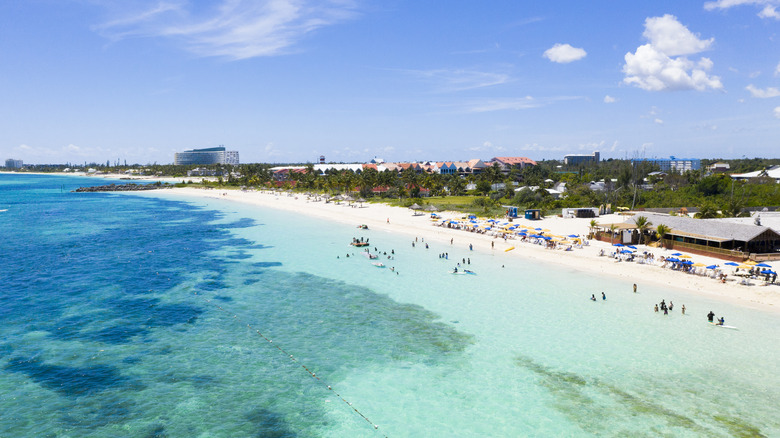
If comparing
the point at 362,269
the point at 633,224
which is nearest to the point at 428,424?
the point at 362,269

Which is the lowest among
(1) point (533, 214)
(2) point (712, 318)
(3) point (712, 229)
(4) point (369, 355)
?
(4) point (369, 355)

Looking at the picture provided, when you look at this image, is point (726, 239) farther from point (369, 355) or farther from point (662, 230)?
point (369, 355)

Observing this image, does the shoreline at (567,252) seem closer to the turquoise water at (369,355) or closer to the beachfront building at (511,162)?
the turquoise water at (369,355)

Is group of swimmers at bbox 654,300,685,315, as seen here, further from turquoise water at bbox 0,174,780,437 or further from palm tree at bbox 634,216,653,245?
palm tree at bbox 634,216,653,245

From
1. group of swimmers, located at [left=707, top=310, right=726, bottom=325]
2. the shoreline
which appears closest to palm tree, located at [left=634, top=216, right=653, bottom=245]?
the shoreline

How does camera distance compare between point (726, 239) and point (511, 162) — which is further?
point (511, 162)

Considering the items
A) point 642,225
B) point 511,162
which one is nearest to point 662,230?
point 642,225

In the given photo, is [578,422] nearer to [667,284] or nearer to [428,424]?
[428,424]
